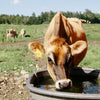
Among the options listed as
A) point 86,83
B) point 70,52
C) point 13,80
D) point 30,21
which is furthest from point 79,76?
point 30,21

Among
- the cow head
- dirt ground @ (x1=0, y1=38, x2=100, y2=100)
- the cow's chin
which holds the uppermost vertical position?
the cow head

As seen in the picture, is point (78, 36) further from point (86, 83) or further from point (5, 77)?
point (5, 77)

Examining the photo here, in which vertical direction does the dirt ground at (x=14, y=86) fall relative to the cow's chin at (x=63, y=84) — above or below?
below

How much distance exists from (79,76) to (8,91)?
6.02 feet

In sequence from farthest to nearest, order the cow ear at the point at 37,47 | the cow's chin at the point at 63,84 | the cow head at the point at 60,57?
the cow ear at the point at 37,47 → the cow head at the point at 60,57 → the cow's chin at the point at 63,84

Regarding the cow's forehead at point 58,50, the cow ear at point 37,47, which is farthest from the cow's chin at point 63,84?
the cow ear at point 37,47

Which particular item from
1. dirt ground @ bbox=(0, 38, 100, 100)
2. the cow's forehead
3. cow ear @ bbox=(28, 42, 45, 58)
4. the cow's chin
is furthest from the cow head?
dirt ground @ bbox=(0, 38, 100, 100)

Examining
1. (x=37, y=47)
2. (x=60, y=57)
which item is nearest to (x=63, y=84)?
(x=60, y=57)

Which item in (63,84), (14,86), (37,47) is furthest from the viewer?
(14,86)

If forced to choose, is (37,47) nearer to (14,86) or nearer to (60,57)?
(60,57)

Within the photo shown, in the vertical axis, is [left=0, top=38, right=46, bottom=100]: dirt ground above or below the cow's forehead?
below

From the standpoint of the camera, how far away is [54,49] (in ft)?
10.1

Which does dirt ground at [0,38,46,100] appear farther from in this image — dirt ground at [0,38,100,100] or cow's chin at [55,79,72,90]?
cow's chin at [55,79,72,90]

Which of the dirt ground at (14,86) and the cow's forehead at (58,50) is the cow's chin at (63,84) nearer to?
the cow's forehead at (58,50)
